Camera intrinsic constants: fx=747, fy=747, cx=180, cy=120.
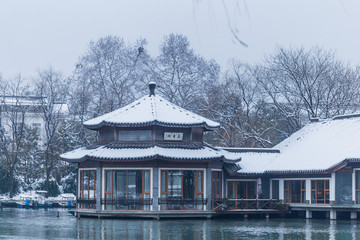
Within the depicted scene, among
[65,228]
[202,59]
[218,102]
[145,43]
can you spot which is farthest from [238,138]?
[65,228]

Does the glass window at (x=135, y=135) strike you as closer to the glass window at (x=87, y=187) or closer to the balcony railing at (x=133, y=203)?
the glass window at (x=87, y=187)

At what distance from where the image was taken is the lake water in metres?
26.7

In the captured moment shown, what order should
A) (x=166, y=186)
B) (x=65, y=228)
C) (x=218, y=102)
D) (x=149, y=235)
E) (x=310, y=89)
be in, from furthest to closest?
(x=218, y=102)
(x=310, y=89)
(x=166, y=186)
(x=65, y=228)
(x=149, y=235)

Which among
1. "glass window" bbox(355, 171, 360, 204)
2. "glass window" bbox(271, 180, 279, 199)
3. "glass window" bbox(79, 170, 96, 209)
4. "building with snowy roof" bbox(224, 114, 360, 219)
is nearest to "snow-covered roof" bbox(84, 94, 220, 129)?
"glass window" bbox(79, 170, 96, 209)

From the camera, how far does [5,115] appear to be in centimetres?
6291

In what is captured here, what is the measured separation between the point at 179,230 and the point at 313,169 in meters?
11.7

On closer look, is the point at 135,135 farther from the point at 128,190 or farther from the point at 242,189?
the point at 242,189

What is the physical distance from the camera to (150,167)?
38.0 metres

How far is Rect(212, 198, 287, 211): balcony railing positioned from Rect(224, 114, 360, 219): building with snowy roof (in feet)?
2.79

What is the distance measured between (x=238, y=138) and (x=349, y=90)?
30.8 feet

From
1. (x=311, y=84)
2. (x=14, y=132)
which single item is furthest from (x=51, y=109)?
(x=311, y=84)

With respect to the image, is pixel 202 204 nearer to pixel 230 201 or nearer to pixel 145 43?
pixel 230 201

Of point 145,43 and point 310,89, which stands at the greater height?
point 145,43

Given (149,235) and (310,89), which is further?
(310,89)
